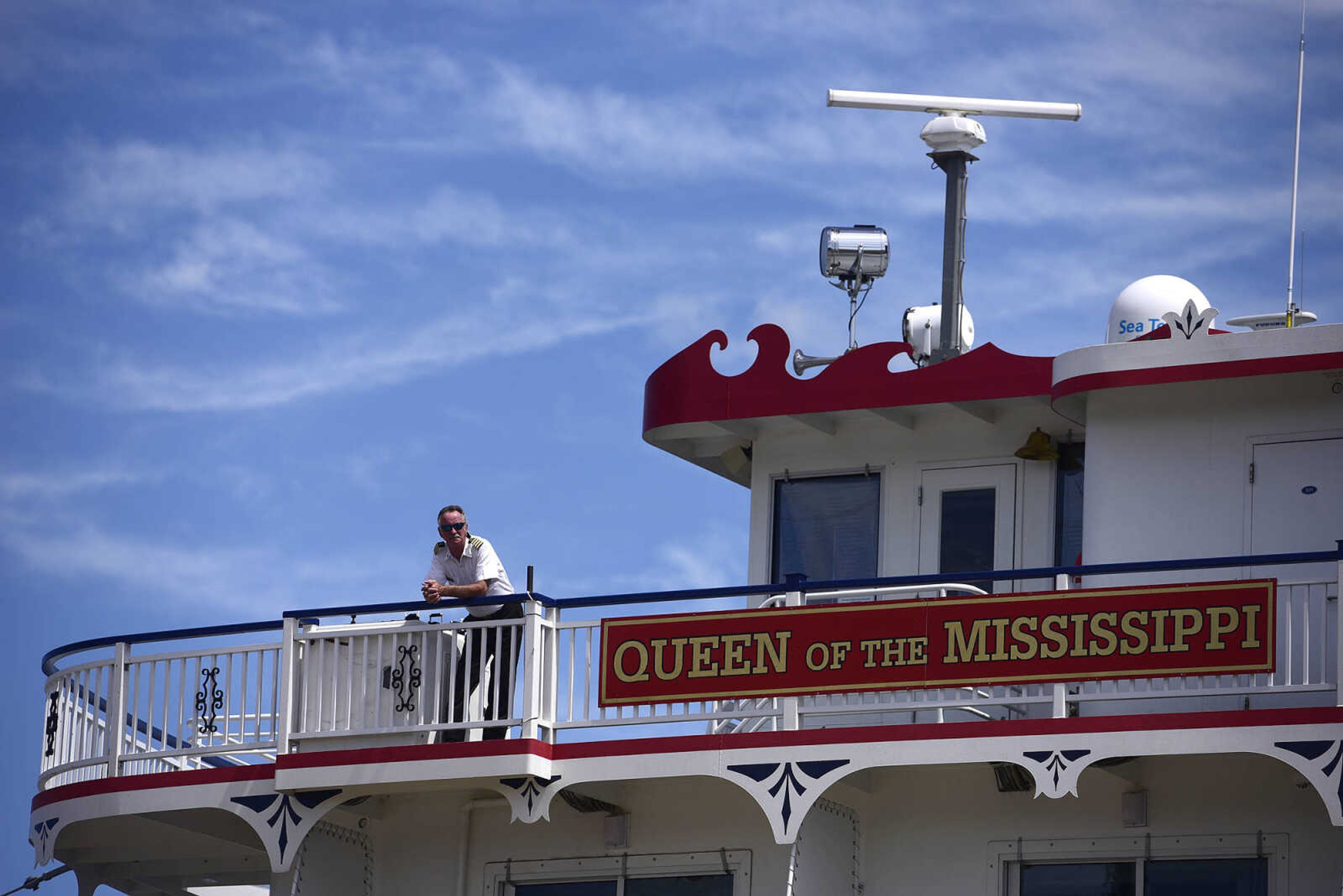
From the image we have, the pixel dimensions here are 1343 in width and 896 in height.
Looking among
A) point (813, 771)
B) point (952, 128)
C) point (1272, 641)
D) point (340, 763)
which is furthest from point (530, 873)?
point (952, 128)

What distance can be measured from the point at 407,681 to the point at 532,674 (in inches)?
43.1

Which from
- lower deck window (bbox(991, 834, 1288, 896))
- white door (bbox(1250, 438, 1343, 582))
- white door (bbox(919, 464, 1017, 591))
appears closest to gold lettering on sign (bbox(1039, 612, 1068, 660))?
lower deck window (bbox(991, 834, 1288, 896))

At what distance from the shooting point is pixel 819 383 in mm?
19234

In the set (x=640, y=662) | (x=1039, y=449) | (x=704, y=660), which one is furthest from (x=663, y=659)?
(x=1039, y=449)

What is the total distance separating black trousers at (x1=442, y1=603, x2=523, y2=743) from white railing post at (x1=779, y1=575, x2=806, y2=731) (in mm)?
2069

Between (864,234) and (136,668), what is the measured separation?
7668 mm

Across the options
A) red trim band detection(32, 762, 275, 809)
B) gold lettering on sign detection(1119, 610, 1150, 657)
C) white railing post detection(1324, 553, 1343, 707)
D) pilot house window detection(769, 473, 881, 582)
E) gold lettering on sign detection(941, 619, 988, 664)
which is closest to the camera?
white railing post detection(1324, 553, 1343, 707)

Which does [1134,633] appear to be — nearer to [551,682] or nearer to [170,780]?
[551,682]

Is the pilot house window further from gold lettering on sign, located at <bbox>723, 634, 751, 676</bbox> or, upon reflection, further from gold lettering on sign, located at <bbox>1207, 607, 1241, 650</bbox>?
gold lettering on sign, located at <bbox>1207, 607, 1241, 650</bbox>

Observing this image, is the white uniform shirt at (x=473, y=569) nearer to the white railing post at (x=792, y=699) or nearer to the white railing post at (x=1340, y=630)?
the white railing post at (x=792, y=699)

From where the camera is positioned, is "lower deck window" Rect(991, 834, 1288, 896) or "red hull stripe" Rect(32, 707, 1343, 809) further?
"lower deck window" Rect(991, 834, 1288, 896)

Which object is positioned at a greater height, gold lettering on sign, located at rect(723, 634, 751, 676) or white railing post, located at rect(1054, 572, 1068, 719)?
gold lettering on sign, located at rect(723, 634, 751, 676)

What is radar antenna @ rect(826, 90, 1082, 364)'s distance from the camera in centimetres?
2044

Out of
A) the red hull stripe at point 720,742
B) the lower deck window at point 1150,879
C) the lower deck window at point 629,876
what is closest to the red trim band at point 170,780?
the red hull stripe at point 720,742
